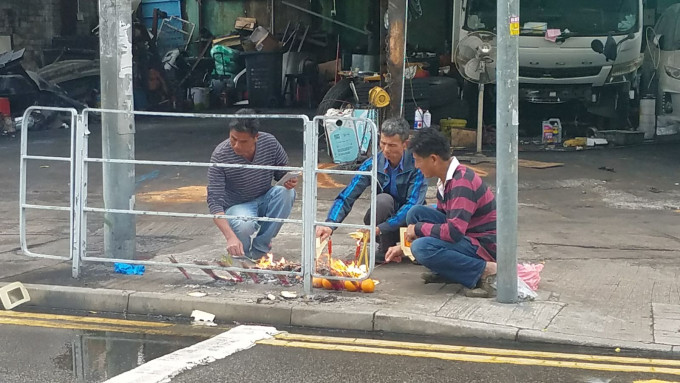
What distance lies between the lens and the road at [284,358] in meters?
5.03

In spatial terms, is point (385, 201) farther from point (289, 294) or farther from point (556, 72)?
point (556, 72)

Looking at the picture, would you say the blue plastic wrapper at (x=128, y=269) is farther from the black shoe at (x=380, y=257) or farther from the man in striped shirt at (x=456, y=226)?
the man in striped shirt at (x=456, y=226)

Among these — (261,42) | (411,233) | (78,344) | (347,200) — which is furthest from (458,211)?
(261,42)

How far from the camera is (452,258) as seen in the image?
6.38 metres

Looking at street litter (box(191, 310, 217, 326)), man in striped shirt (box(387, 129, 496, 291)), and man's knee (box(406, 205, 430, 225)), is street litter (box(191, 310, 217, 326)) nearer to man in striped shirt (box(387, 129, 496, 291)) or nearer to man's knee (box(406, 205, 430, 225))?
man in striped shirt (box(387, 129, 496, 291))

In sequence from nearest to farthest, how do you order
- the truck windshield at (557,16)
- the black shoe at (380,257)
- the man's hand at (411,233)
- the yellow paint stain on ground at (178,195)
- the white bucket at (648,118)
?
the man's hand at (411,233), the black shoe at (380,257), the yellow paint stain on ground at (178,195), the truck windshield at (557,16), the white bucket at (648,118)

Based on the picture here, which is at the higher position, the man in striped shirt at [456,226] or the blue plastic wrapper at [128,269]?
the man in striped shirt at [456,226]

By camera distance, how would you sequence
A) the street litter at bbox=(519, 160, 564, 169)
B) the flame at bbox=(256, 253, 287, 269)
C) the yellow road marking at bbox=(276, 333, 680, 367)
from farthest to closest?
the street litter at bbox=(519, 160, 564, 169), the flame at bbox=(256, 253, 287, 269), the yellow road marking at bbox=(276, 333, 680, 367)

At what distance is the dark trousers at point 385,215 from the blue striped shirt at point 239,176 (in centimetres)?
86

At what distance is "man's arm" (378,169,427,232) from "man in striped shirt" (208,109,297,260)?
85 cm

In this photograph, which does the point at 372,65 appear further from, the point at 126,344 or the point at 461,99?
the point at 126,344

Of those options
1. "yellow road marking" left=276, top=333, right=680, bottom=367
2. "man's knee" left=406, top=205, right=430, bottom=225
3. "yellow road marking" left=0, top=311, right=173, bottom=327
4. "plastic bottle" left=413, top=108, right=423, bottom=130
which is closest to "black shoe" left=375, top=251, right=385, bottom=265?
"man's knee" left=406, top=205, right=430, bottom=225

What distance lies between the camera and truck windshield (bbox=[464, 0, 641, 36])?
15359 millimetres

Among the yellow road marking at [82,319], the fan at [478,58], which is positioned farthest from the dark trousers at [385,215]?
the fan at [478,58]
